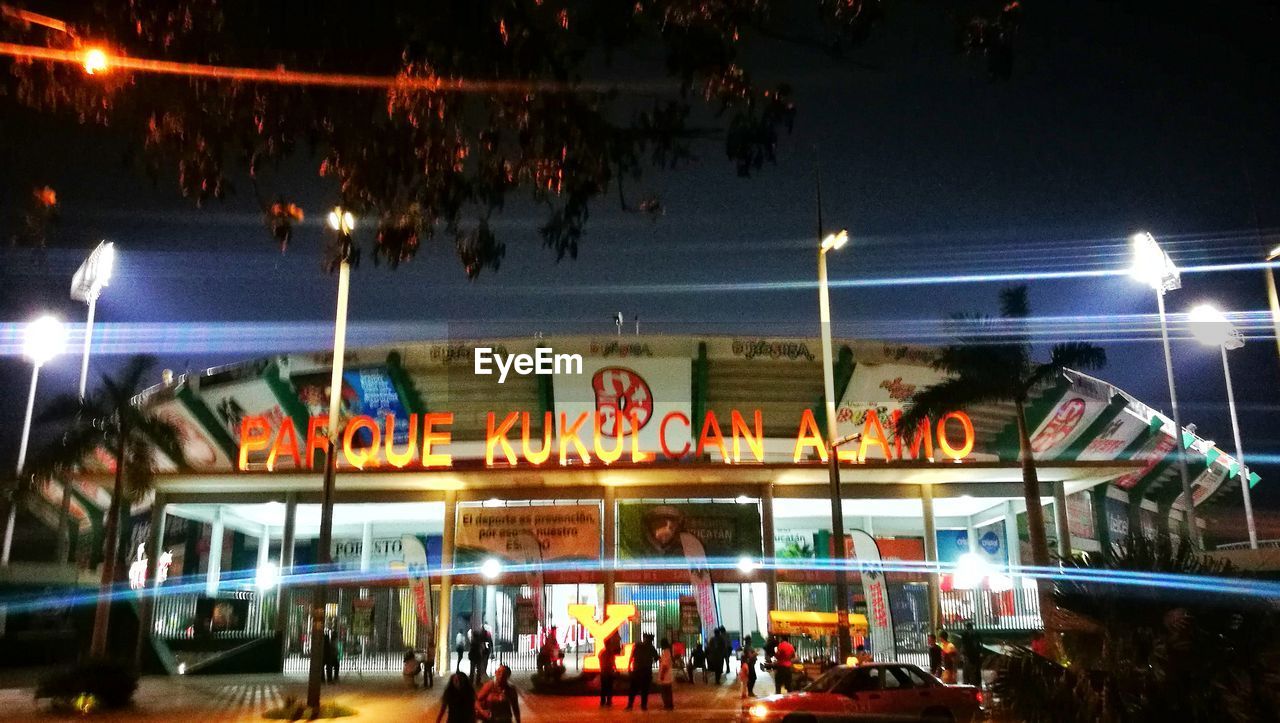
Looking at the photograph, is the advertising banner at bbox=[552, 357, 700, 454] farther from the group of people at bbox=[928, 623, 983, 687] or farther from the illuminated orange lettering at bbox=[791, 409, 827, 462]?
the group of people at bbox=[928, 623, 983, 687]

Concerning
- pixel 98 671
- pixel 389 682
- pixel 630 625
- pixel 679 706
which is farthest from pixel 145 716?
pixel 630 625

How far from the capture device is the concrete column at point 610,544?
32781 mm

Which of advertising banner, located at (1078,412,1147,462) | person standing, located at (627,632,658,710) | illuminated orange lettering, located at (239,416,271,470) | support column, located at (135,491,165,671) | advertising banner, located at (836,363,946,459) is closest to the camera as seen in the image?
person standing, located at (627,632,658,710)

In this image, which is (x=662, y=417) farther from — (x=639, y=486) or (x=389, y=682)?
(x=389, y=682)

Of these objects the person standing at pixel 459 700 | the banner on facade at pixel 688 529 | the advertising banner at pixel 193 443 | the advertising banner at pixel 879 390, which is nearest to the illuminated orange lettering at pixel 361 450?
the advertising banner at pixel 193 443

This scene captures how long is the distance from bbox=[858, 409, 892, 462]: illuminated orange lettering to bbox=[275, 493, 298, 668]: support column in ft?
63.0

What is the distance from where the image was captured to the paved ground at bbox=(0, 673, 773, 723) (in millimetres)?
19328

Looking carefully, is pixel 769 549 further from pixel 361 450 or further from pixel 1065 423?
pixel 361 450

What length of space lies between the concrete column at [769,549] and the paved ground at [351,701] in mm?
5057

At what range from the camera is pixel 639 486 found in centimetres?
3434

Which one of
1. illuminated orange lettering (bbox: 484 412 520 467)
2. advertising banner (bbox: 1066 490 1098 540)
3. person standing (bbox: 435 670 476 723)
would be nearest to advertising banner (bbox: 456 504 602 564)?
illuminated orange lettering (bbox: 484 412 520 467)

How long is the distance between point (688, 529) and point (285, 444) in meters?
14.1

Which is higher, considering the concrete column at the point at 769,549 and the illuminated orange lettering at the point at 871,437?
the illuminated orange lettering at the point at 871,437

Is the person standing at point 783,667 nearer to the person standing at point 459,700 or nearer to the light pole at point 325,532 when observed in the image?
the light pole at point 325,532
